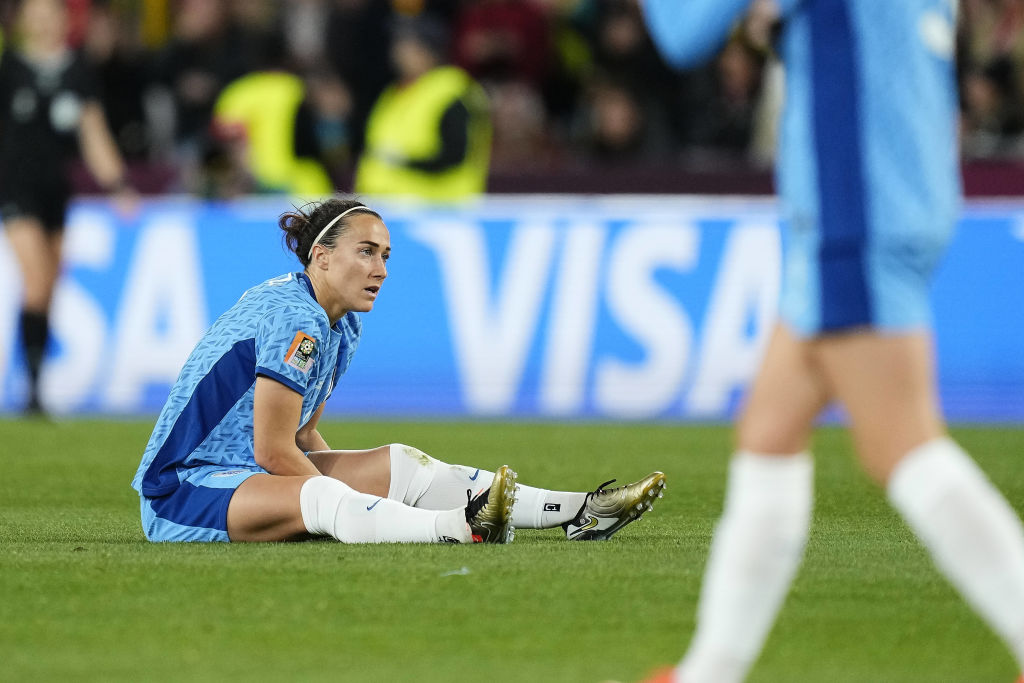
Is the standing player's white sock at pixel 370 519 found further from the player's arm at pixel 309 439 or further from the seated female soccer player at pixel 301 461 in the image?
the player's arm at pixel 309 439

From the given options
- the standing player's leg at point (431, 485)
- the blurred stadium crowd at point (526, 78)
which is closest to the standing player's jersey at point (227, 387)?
the standing player's leg at point (431, 485)

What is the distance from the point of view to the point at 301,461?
17.6ft

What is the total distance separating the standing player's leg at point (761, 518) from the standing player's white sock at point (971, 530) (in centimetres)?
21

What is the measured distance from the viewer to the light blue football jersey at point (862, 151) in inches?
127

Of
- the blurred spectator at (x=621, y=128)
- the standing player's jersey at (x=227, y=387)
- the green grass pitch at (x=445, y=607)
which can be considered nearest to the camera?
the green grass pitch at (x=445, y=607)

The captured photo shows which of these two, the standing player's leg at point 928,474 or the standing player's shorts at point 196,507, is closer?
the standing player's leg at point 928,474

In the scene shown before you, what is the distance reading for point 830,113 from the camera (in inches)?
129

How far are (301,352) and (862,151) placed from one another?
8.04ft

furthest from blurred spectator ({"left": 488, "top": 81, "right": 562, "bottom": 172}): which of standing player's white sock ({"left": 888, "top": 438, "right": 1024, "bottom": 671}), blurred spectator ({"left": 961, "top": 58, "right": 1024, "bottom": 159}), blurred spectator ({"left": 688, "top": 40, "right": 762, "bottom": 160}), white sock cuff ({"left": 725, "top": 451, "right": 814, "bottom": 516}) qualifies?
standing player's white sock ({"left": 888, "top": 438, "right": 1024, "bottom": 671})

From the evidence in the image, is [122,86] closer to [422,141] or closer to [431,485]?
[422,141]

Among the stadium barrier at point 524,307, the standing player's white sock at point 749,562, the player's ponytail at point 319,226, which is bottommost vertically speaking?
the stadium barrier at point 524,307

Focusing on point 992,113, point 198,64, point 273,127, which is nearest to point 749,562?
point 273,127

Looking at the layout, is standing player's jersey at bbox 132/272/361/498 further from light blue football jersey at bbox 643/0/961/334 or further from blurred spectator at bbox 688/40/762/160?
blurred spectator at bbox 688/40/762/160

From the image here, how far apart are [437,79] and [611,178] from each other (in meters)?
1.37
